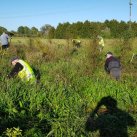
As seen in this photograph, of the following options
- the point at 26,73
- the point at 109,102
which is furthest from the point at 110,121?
the point at 26,73

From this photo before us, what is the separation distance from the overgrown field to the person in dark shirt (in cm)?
17

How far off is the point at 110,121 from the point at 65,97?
1262mm

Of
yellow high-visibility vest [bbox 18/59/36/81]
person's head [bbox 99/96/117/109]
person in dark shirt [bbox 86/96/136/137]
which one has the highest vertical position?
yellow high-visibility vest [bbox 18/59/36/81]

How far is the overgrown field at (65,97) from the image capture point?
7.23 meters

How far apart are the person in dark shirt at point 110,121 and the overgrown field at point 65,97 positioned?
170 mm

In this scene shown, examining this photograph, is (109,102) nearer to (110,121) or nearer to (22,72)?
(110,121)

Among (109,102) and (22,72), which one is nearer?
(109,102)

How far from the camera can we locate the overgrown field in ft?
23.7

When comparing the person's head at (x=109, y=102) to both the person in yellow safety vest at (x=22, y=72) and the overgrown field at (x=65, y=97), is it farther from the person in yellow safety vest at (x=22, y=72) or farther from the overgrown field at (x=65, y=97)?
the person in yellow safety vest at (x=22, y=72)

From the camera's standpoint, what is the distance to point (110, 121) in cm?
847

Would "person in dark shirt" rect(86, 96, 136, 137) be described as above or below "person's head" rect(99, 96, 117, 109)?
below

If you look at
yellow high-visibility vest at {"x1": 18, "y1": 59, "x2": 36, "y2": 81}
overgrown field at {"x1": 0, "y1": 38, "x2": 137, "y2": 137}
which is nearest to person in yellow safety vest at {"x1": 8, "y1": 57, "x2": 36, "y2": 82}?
yellow high-visibility vest at {"x1": 18, "y1": 59, "x2": 36, "y2": 81}

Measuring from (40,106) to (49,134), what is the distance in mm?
1313

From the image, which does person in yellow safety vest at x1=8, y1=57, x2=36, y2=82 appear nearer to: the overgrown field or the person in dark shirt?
the overgrown field
